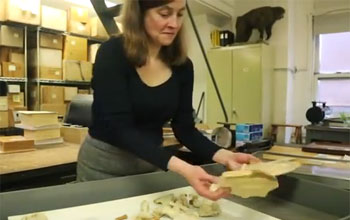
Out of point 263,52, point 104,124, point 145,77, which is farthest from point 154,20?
point 263,52

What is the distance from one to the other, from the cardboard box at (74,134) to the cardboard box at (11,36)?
6.78 feet

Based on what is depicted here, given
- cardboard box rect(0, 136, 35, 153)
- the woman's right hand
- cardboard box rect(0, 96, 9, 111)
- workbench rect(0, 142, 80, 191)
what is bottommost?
workbench rect(0, 142, 80, 191)

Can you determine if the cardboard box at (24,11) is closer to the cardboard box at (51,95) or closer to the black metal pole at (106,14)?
the cardboard box at (51,95)

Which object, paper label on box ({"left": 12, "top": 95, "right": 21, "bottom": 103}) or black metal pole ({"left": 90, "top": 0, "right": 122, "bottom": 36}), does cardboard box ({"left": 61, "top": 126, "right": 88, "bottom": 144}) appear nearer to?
→ black metal pole ({"left": 90, "top": 0, "right": 122, "bottom": 36})

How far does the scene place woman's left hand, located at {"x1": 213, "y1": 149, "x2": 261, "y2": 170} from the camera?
3.12 feet

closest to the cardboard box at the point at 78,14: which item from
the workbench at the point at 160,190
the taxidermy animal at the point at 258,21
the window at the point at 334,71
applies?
the taxidermy animal at the point at 258,21

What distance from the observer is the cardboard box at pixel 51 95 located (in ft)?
13.3

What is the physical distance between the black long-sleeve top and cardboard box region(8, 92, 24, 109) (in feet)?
9.76

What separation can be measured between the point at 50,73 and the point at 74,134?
2120 mm

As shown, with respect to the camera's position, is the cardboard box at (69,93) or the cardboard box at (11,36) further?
the cardboard box at (69,93)

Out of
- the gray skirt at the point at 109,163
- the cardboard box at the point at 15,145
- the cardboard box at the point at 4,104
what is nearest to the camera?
the gray skirt at the point at 109,163

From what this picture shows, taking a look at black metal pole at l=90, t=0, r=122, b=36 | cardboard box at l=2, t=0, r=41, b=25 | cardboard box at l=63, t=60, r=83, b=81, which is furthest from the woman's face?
cardboard box at l=63, t=60, r=83, b=81

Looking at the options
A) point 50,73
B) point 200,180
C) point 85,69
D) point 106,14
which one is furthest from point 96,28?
point 200,180

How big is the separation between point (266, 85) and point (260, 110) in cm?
33
